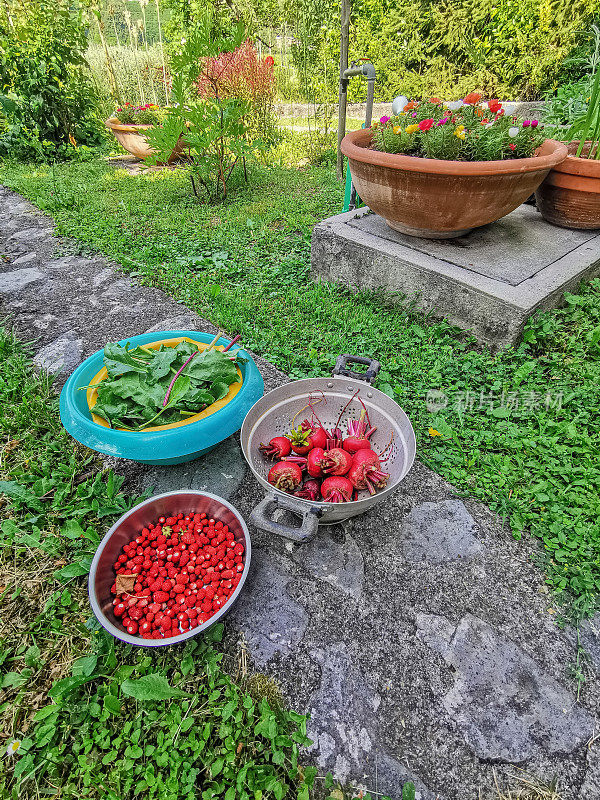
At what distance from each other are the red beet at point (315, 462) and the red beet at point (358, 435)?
4.6 inches

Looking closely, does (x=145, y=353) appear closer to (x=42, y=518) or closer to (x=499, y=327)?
(x=42, y=518)

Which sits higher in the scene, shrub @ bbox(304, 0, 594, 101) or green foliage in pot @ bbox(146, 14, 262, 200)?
shrub @ bbox(304, 0, 594, 101)

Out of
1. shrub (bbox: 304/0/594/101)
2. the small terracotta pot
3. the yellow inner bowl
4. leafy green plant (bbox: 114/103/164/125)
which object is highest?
shrub (bbox: 304/0/594/101)

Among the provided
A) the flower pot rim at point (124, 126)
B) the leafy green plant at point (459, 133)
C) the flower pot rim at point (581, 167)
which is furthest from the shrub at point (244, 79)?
the flower pot rim at point (581, 167)

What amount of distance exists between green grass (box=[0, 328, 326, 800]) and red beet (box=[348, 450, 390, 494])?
64 cm

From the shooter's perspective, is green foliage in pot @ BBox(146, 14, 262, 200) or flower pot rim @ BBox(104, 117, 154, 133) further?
flower pot rim @ BBox(104, 117, 154, 133)

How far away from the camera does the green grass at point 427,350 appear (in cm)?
169

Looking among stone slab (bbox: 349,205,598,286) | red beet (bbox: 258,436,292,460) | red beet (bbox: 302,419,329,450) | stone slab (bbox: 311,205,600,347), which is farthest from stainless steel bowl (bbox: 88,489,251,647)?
stone slab (bbox: 349,205,598,286)

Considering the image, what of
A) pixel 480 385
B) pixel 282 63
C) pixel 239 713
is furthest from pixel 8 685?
pixel 282 63

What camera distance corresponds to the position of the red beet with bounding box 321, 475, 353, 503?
1.39m

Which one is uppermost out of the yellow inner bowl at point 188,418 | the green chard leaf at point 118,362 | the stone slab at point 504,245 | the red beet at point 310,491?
the stone slab at point 504,245

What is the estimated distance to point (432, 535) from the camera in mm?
1607

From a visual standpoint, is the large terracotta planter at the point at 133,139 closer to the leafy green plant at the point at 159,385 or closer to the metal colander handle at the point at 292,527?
the leafy green plant at the point at 159,385

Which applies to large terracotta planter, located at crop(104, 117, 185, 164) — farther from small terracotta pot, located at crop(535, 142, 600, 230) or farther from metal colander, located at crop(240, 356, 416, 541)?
metal colander, located at crop(240, 356, 416, 541)
